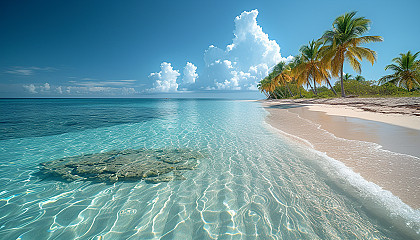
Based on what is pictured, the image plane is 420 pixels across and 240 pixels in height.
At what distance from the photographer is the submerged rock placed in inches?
171

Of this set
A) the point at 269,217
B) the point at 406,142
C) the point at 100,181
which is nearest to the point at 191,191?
the point at 269,217

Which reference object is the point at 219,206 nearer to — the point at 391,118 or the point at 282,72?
the point at 391,118

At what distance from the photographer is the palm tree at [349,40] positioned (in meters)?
22.5

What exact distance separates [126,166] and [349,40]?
3089cm

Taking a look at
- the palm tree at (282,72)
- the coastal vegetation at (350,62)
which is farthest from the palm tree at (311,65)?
the palm tree at (282,72)

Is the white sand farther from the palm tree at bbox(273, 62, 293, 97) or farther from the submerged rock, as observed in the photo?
the palm tree at bbox(273, 62, 293, 97)

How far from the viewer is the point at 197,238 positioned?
7.88 ft

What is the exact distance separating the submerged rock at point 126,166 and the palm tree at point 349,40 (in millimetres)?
27972

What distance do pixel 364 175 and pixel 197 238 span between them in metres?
3.72

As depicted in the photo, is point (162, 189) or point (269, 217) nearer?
point (269, 217)

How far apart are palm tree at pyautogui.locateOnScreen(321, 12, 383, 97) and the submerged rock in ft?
91.8

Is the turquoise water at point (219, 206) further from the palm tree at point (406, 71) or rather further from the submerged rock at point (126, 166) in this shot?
the palm tree at point (406, 71)

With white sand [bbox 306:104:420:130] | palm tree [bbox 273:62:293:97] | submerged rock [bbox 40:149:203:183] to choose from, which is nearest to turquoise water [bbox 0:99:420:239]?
submerged rock [bbox 40:149:203:183]

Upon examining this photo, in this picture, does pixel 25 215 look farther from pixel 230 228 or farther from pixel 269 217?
pixel 269 217
